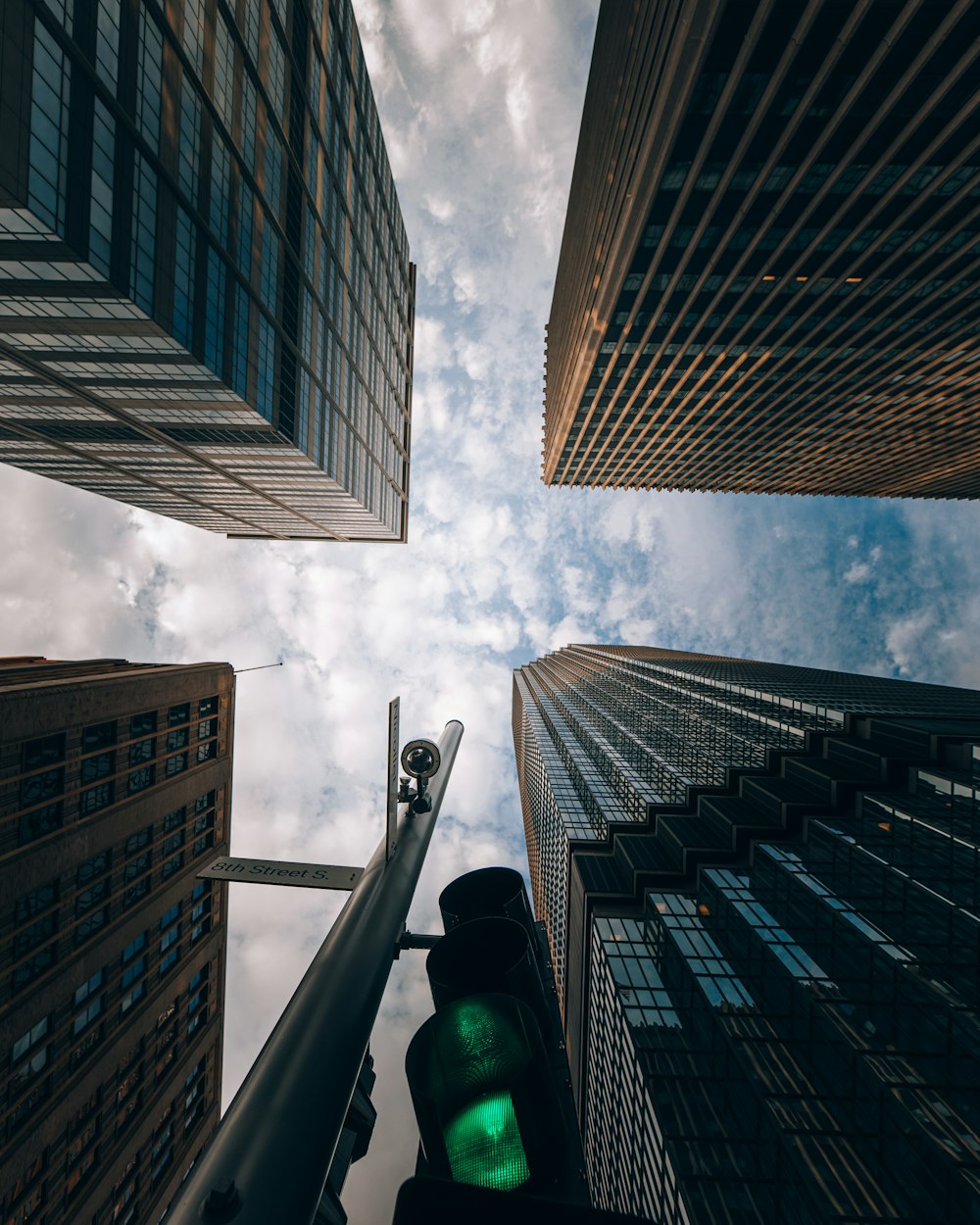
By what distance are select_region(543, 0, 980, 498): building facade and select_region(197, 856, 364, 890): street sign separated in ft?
118

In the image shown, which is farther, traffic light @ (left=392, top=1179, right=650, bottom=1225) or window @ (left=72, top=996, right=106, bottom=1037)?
window @ (left=72, top=996, right=106, bottom=1037)

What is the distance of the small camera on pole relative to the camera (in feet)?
20.1

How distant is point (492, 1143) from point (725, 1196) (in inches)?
1303

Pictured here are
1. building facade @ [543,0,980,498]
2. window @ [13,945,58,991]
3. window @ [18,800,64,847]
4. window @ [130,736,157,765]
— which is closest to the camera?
window @ [13,945,58,991]

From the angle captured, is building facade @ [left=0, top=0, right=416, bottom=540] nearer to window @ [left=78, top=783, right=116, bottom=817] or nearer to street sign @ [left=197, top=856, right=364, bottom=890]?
window @ [left=78, top=783, right=116, bottom=817]

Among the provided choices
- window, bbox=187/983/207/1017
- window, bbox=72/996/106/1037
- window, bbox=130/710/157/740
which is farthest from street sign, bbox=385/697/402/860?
window, bbox=187/983/207/1017

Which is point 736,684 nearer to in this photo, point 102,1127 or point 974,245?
point 974,245

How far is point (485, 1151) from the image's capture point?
3590 mm

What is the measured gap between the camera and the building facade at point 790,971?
23250 mm

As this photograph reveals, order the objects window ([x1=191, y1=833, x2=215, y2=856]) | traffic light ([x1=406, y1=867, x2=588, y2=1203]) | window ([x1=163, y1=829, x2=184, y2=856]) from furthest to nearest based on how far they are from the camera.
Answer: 1. window ([x1=191, y1=833, x2=215, y2=856])
2. window ([x1=163, y1=829, x2=184, y2=856])
3. traffic light ([x1=406, y1=867, x2=588, y2=1203])

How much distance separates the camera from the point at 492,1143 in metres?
3.61


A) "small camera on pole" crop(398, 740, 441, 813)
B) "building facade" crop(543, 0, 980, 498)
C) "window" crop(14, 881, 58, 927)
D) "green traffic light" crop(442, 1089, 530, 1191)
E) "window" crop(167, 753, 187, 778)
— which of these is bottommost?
"window" crop(14, 881, 58, 927)

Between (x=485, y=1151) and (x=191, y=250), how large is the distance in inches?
1471

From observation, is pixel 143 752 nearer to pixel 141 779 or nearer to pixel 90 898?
pixel 141 779
